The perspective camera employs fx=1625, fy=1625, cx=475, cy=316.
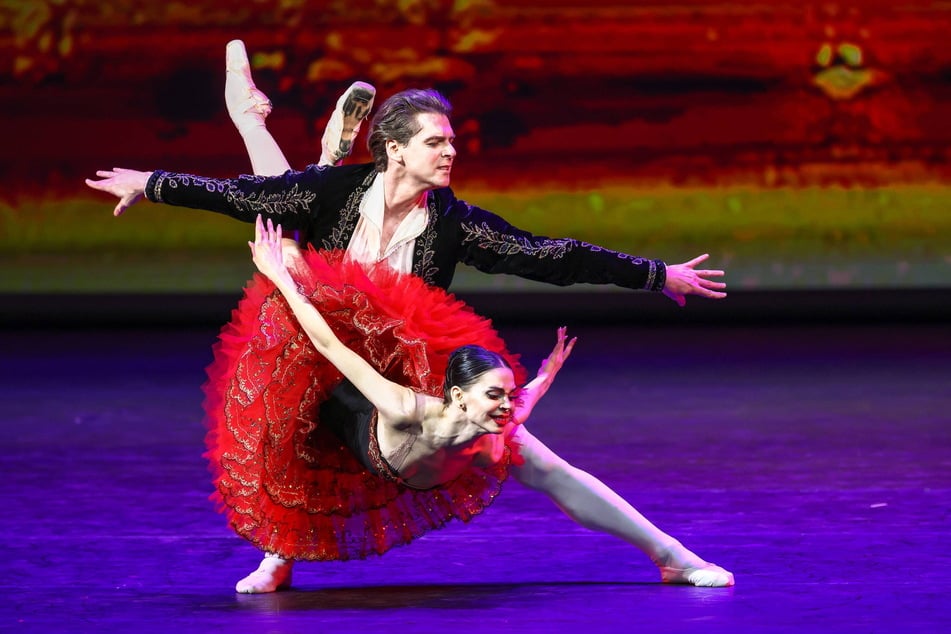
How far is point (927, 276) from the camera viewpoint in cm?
822

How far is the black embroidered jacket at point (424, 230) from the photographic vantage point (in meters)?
3.12

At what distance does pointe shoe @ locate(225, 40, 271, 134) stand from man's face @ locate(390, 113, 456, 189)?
670mm

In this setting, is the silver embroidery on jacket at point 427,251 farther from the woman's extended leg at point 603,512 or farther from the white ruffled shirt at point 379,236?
the woman's extended leg at point 603,512

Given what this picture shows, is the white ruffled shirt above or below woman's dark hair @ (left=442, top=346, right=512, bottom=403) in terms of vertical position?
above

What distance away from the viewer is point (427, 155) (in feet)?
10.0

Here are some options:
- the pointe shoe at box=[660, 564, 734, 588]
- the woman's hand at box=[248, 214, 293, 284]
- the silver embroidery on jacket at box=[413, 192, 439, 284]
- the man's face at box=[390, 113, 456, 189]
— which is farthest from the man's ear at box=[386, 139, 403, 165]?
the pointe shoe at box=[660, 564, 734, 588]

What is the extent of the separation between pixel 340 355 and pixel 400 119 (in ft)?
1.71

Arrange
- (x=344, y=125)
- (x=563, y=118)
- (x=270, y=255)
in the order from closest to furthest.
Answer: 1. (x=270, y=255)
2. (x=344, y=125)
3. (x=563, y=118)

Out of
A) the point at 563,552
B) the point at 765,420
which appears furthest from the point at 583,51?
the point at 563,552

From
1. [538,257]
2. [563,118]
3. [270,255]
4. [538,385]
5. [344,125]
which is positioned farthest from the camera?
[563,118]

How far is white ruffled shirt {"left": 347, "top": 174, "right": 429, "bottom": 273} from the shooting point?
10.2 feet

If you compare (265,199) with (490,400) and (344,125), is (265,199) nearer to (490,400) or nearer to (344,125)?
(344,125)

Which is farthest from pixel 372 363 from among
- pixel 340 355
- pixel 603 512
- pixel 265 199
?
pixel 603 512

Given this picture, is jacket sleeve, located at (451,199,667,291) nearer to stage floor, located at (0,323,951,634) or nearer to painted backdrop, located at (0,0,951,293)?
stage floor, located at (0,323,951,634)
